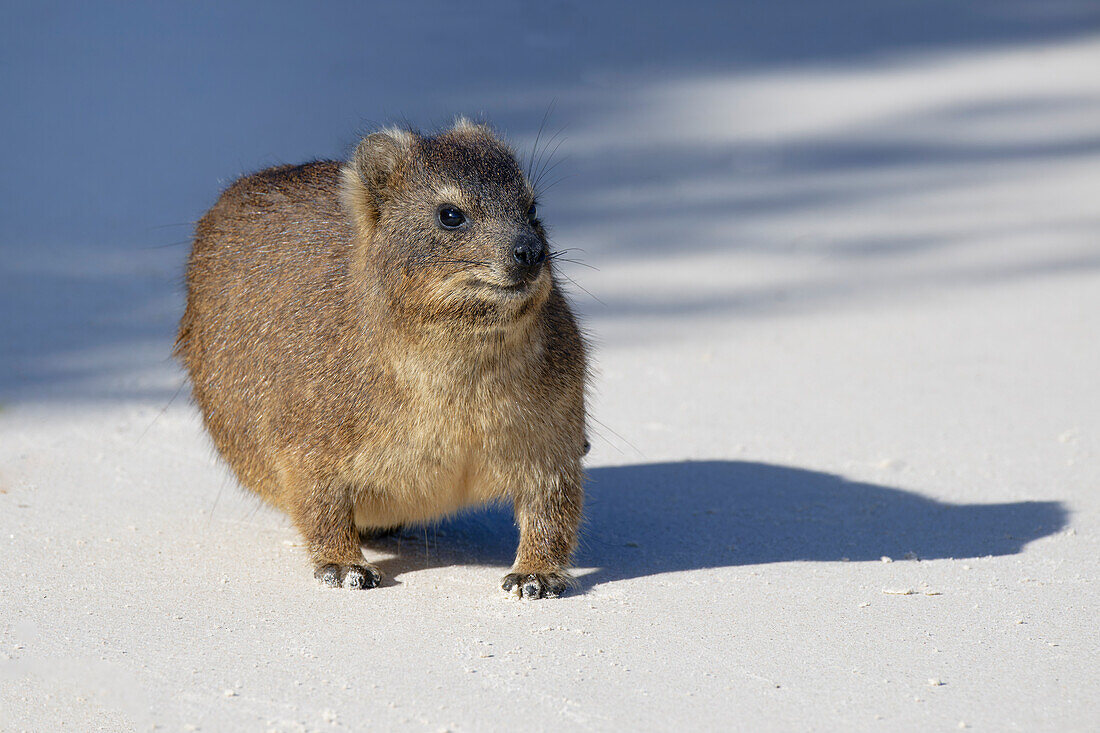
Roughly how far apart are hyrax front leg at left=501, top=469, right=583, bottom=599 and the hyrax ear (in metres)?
1.20

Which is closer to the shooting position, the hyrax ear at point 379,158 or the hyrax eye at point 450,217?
the hyrax eye at point 450,217

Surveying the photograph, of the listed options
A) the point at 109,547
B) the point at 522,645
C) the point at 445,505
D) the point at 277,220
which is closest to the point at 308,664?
the point at 522,645

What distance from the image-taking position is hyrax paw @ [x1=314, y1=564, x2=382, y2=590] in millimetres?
4742

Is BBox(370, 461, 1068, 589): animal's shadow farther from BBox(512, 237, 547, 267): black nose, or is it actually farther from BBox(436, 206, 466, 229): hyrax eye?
BBox(436, 206, 466, 229): hyrax eye

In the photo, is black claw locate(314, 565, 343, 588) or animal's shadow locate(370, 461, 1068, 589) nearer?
black claw locate(314, 565, 343, 588)

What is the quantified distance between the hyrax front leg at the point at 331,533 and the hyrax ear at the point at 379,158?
3.54ft

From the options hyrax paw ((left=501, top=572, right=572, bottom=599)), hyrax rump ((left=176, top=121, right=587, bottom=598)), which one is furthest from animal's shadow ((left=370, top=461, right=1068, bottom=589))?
hyrax rump ((left=176, top=121, right=587, bottom=598))

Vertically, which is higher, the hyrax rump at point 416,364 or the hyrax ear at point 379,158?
the hyrax ear at point 379,158

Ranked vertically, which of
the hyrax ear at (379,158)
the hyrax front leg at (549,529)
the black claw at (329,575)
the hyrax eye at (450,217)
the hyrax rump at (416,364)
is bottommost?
the black claw at (329,575)

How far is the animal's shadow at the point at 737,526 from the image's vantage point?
5172mm

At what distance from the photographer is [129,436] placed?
6.54 m

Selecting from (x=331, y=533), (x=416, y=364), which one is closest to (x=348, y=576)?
Result: (x=331, y=533)

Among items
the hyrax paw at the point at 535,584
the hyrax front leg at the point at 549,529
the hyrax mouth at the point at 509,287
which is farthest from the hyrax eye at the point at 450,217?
the hyrax paw at the point at 535,584

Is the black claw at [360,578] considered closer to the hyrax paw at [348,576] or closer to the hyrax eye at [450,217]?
the hyrax paw at [348,576]
